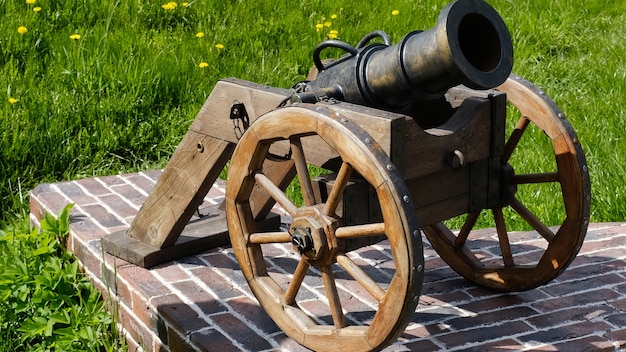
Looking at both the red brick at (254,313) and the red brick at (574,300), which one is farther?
the red brick at (574,300)

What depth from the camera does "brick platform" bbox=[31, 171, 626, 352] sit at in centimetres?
357

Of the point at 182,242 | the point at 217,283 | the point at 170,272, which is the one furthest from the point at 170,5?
the point at 217,283

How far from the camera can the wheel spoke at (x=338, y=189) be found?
312cm

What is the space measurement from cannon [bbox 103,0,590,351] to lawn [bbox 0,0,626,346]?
1.28m

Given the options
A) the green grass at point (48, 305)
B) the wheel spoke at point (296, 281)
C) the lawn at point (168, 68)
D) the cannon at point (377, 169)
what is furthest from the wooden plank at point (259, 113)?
the lawn at point (168, 68)

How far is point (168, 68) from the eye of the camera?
581cm

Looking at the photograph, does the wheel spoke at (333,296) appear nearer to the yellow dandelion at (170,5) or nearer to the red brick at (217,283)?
the red brick at (217,283)

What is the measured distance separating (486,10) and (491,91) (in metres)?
0.44

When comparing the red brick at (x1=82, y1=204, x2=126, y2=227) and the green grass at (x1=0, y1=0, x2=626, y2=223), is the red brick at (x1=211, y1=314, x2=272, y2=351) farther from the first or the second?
the green grass at (x1=0, y1=0, x2=626, y2=223)

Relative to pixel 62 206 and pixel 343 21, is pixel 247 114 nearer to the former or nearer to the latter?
pixel 62 206

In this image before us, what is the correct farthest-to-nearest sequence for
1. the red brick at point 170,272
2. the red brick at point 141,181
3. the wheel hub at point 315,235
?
the red brick at point 141,181
the red brick at point 170,272
the wheel hub at point 315,235

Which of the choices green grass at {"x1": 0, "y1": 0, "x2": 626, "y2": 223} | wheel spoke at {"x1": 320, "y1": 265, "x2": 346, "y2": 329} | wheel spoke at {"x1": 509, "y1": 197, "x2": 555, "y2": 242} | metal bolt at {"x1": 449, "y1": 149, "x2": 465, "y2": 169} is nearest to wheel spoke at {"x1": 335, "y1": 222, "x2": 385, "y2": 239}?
wheel spoke at {"x1": 320, "y1": 265, "x2": 346, "y2": 329}

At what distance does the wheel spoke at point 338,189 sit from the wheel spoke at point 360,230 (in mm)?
68

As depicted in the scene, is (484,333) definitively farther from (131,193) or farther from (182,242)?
(131,193)
